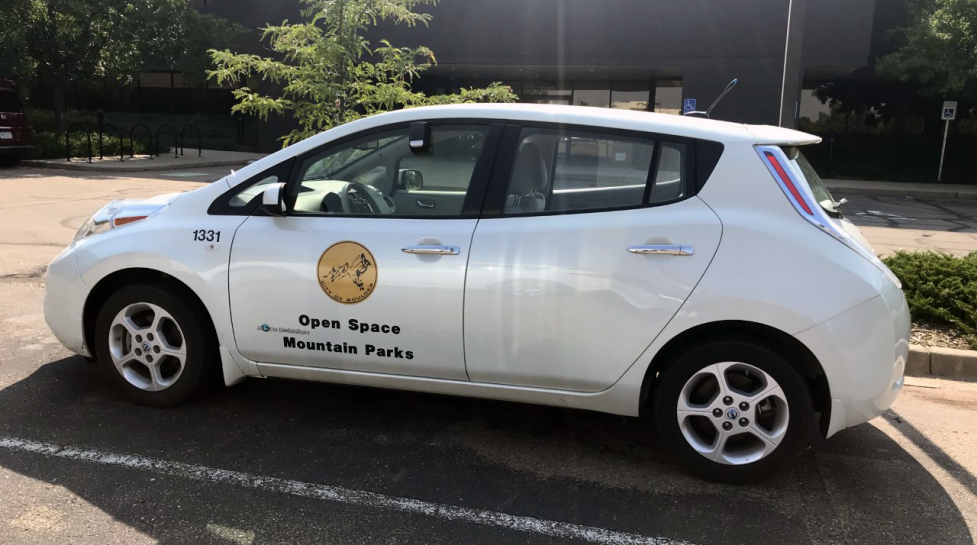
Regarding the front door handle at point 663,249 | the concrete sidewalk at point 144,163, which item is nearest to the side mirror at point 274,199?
the front door handle at point 663,249

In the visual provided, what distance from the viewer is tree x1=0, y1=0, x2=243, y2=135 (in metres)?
20.3

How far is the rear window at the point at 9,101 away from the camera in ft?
55.8

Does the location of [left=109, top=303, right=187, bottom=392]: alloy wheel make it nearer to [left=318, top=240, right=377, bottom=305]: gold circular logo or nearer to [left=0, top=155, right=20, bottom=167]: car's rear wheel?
[left=318, top=240, right=377, bottom=305]: gold circular logo

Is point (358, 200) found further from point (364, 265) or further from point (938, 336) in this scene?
point (938, 336)

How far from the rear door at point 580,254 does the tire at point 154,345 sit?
1.55 m

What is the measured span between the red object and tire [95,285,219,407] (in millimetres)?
16509

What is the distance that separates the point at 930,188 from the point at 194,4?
2599 centimetres

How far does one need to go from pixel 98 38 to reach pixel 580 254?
2302cm

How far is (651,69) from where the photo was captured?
2283 centimetres

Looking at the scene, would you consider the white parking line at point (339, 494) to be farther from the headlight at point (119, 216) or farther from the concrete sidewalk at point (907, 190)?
the concrete sidewalk at point (907, 190)

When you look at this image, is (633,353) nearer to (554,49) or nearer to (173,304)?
(173,304)

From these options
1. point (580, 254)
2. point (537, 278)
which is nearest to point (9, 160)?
point (537, 278)

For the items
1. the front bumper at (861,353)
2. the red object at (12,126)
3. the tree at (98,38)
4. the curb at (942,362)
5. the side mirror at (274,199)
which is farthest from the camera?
the tree at (98,38)

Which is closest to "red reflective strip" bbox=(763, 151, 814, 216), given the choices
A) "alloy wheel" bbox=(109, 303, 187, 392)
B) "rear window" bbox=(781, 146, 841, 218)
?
"rear window" bbox=(781, 146, 841, 218)
